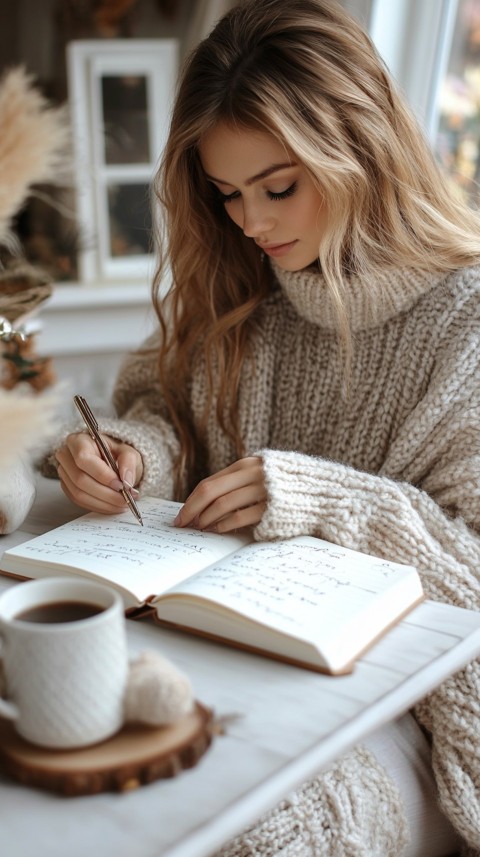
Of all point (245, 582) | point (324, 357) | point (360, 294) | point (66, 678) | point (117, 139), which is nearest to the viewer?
point (66, 678)

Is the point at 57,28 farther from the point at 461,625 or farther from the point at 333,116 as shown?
the point at 461,625

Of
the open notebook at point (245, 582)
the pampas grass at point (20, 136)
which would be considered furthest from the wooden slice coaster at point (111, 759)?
the pampas grass at point (20, 136)

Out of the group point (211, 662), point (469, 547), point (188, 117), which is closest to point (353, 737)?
point (211, 662)

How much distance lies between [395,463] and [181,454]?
0.34 meters

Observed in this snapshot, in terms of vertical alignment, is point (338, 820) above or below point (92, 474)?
below

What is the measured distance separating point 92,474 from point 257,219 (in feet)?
1.26

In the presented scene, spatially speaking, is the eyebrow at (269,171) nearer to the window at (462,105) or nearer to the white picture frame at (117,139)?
the window at (462,105)

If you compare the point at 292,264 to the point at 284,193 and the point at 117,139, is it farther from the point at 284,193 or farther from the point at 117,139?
the point at 117,139

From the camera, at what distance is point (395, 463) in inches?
45.2

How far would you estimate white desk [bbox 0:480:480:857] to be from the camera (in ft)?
1.88

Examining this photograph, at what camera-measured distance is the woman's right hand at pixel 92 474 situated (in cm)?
109

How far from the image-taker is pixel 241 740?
2.19ft

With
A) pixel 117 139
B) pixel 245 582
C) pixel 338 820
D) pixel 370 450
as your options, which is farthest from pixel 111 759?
pixel 117 139

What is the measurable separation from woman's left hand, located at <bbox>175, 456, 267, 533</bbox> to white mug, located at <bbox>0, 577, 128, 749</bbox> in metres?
0.35
